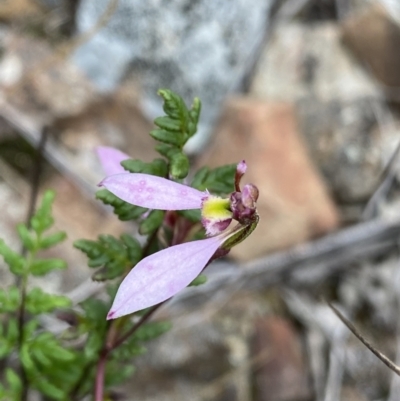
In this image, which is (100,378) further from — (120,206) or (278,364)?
(278,364)

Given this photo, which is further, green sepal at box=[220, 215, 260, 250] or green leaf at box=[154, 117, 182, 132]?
green leaf at box=[154, 117, 182, 132]

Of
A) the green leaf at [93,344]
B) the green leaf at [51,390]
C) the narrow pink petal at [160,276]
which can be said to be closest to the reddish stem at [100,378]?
the green leaf at [93,344]

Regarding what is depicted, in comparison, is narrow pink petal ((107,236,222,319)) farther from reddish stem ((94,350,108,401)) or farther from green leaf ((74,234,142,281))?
reddish stem ((94,350,108,401))

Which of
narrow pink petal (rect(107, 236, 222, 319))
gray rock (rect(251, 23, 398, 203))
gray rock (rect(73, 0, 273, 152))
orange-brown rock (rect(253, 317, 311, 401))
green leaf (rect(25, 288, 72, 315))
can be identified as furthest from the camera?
gray rock (rect(251, 23, 398, 203))

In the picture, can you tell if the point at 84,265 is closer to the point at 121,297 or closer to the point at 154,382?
the point at 154,382

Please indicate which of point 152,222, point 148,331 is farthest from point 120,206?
point 148,331

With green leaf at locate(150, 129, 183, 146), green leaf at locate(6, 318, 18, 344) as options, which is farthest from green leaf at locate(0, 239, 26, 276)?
green leaf at locate(150, 129, 183, 146)

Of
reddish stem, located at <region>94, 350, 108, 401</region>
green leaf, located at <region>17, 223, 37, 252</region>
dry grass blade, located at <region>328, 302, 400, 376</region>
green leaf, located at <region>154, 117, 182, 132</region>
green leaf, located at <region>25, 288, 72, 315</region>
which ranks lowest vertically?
dry grass blade, located at <region>328, 302, 400, 376</region>
